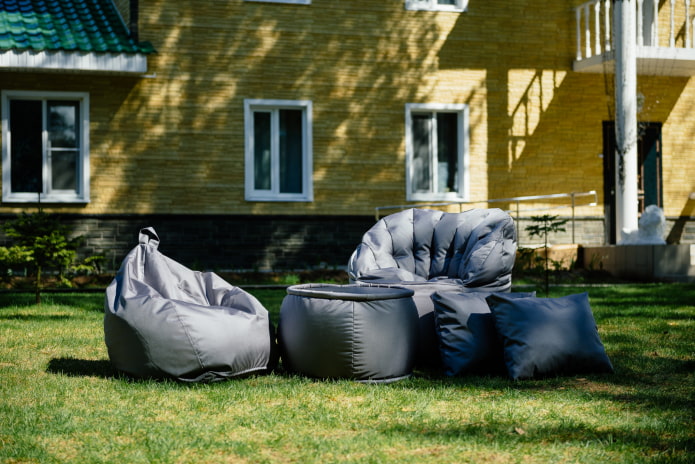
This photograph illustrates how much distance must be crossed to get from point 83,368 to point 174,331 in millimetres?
1024

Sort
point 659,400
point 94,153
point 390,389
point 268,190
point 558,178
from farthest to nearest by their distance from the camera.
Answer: point 558,178, point 268,190, point 94,153, point 390,389, point 659,400

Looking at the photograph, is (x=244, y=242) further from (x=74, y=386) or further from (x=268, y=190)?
(x=74, y=386)

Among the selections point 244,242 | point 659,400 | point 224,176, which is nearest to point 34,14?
point 224,176

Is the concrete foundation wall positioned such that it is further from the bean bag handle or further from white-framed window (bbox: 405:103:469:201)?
the bean bag handle

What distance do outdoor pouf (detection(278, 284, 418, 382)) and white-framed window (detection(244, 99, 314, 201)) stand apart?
941 centimetres

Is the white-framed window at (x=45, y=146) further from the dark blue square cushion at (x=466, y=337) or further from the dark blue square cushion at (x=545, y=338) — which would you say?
the dark blue square cushion at (x=545, y=338)

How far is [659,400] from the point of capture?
504 centimetres

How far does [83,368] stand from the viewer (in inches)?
241

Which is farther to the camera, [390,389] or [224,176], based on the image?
[224,176]

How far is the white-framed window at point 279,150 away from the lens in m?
15.1

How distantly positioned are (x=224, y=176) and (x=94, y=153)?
2.17 metres

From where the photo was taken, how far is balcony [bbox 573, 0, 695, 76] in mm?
15688

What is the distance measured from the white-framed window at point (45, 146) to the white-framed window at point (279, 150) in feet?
9.08

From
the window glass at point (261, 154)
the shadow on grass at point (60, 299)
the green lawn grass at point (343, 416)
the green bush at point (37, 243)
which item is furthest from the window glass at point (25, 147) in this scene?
the green lawn grass at point (343, 416)
